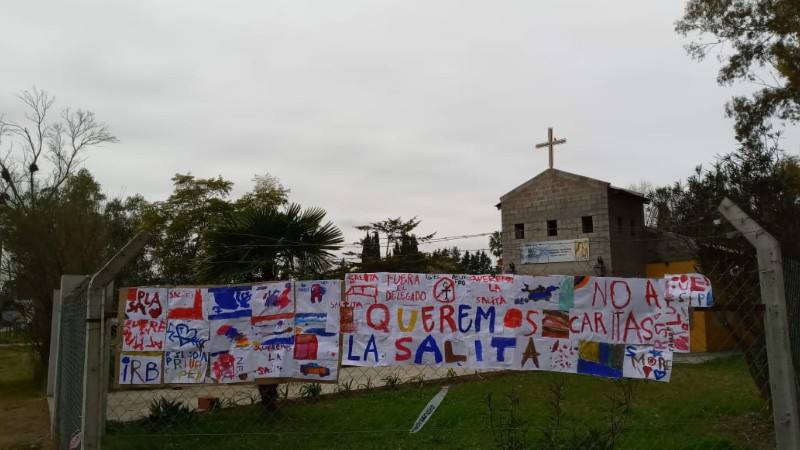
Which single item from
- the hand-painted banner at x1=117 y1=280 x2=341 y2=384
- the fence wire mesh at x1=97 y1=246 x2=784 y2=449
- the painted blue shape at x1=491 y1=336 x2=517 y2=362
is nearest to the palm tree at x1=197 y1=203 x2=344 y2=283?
the fence wire mesh at x1=97 y1=246 x2=784 y2=449

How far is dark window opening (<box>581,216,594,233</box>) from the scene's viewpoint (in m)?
22.2

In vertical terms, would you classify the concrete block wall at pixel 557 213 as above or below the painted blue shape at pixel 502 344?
above

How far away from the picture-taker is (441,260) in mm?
30781

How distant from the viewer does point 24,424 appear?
9.27 meters

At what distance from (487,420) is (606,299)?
4.30 meters

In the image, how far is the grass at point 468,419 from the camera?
21.1 feet

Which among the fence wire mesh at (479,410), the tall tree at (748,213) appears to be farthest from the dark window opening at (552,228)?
the tall tree at (748,213)

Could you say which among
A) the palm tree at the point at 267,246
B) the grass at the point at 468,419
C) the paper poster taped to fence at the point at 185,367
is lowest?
the grass at the point at 468,419

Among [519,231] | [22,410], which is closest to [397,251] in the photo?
[519,231]

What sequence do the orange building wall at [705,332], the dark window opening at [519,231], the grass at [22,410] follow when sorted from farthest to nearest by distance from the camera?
the dark window opening at [519,231] < the orange building wall at [705,332] < the grass at [22,410]

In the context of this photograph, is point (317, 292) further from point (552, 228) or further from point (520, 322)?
point (552, 228)

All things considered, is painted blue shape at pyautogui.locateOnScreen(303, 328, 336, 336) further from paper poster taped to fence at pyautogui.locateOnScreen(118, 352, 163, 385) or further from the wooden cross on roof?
the wooden cross on roof

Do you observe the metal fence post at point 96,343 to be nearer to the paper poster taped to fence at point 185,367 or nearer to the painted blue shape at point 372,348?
the paper poster taped to fence at point 185,367

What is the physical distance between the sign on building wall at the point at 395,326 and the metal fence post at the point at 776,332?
52cm
